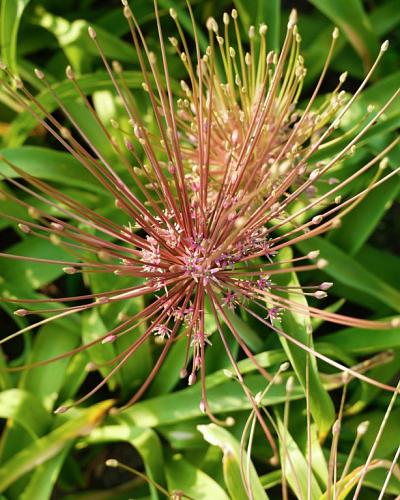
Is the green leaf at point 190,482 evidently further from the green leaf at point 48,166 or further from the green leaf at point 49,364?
the green leaf at point 48,166

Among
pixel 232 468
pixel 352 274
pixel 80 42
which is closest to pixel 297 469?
pixel 232 468

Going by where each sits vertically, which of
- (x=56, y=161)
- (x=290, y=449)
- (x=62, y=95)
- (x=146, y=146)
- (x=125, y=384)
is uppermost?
(x=62, y=95)

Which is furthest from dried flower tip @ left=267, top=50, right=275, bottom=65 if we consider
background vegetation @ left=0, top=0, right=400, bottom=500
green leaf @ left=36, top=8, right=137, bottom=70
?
green leaf @ left=36, top=8, right=137, bottom=70

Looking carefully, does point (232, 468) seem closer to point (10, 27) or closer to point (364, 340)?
point (364, 340)

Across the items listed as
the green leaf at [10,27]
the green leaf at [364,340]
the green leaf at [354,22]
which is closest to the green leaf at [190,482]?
the green leaf at [364,340]

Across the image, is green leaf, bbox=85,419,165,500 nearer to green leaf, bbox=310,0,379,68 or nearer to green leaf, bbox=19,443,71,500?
green leaf, bbox=19,443,71,500

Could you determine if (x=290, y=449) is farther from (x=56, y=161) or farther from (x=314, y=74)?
(x=314, y=74)

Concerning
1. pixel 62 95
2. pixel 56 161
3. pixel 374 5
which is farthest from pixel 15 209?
pixel 374 5
